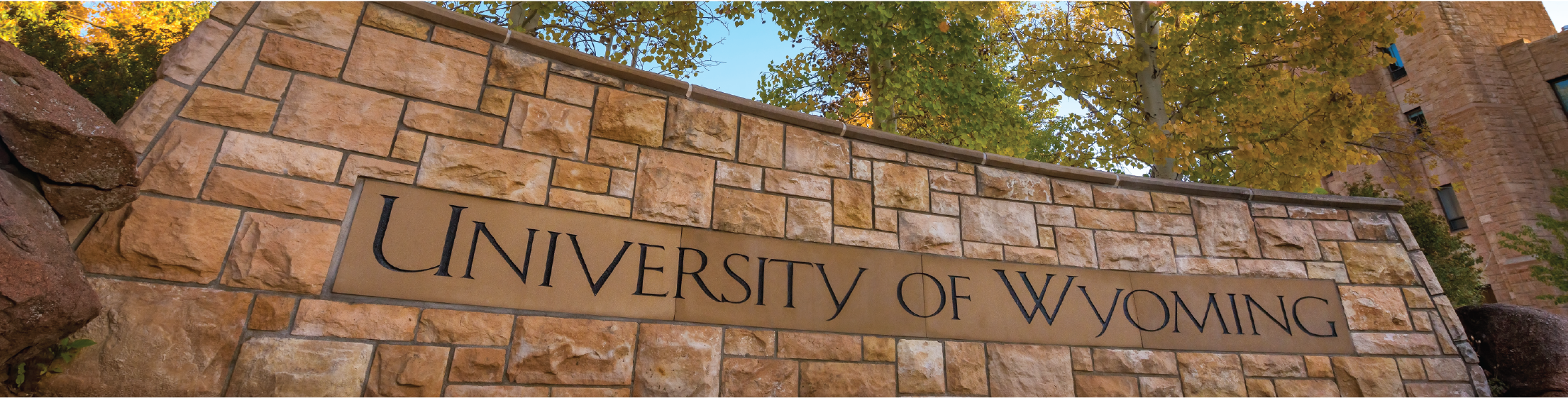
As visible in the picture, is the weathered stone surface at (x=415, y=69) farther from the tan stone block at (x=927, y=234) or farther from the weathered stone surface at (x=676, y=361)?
the tan stone block at (x=927, y=234)

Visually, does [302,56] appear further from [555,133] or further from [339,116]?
[555,133]

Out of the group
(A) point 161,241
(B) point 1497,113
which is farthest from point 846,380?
(B) point 1497,113

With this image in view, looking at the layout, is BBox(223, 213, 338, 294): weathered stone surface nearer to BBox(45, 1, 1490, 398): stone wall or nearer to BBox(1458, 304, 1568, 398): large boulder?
BBox(45, 1, 1490, 398): stone wall

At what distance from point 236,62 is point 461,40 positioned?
91 cm

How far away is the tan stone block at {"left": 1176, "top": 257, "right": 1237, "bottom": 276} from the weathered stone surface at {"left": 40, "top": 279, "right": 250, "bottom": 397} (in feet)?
16.8

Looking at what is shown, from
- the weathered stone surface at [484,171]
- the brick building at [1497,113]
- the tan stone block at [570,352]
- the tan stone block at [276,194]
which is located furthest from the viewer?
the brick building at [1497,113]

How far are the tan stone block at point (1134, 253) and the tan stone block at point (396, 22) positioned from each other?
13.5 feet

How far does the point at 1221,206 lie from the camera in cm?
495

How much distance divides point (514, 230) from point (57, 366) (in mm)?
1536

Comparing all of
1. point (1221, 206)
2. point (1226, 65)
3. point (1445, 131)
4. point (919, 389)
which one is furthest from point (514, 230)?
point (1445, 131)

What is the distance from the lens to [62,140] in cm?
229

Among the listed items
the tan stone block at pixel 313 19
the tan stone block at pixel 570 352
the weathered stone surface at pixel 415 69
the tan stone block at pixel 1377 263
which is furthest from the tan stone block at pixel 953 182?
the tan stone block at pixel 313 19

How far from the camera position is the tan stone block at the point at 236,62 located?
2922 millimetres

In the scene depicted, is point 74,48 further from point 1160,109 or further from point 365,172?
point 1160,109
